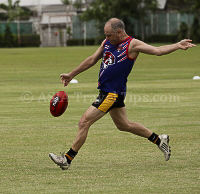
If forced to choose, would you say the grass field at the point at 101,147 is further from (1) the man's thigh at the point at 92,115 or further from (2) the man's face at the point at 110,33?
(2) the man's face at the point at 110,33

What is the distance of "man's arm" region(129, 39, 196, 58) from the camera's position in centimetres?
725

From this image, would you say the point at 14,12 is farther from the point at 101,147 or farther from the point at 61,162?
the point at 61,162

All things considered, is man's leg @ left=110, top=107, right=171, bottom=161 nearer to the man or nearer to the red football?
the man

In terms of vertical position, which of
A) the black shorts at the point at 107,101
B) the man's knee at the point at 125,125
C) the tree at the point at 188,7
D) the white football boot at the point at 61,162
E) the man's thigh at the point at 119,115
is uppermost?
the black shorts at the point at 107,101

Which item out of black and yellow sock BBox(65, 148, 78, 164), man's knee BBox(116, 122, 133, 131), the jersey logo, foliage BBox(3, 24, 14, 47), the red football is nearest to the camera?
black and yellow sock BBox(65, 148, 78, 164)

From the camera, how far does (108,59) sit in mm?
7543

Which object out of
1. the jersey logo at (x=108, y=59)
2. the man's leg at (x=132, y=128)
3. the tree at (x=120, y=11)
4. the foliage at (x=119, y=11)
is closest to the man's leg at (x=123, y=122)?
the man's leg at (x=132, y=128)

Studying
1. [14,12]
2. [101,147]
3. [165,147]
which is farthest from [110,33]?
[14,12]

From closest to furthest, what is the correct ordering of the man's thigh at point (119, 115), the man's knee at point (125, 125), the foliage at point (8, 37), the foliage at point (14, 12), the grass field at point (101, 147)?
1. the grass field at point (101, 147)
2. the man's thigh at point (119, 115)
3. the man's knee at point (125, 125)
4. the foliage at point (8, 37)
5. the foliage at point (14, 12)

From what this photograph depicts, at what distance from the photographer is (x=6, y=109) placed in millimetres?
13914

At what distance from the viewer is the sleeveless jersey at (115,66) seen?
7.48 metres

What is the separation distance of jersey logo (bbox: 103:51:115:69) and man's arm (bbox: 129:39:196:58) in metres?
0.25

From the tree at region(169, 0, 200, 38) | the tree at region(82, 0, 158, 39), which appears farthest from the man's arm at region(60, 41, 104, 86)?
the tree at region(82, 0, 158, 39)

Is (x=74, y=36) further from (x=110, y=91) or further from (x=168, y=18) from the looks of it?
(x=110, y=91)
